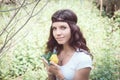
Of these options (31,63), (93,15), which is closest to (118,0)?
(93,15)

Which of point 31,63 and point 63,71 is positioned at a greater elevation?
point 63,71

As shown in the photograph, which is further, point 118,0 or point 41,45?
point 118,0

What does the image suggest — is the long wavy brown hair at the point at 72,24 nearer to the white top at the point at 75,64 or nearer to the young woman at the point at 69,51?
the young woman at the point at 69,51

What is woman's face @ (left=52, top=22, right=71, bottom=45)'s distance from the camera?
92.4 inches

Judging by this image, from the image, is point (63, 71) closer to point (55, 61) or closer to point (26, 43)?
point (55, 61)

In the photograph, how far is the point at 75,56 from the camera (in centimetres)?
238

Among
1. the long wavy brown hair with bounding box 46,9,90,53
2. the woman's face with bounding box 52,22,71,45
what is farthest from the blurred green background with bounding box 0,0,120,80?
the woman's face with bounding box 52,22,71,45

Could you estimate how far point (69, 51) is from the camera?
247 centimetres

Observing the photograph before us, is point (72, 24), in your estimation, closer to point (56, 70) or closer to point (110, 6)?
point (56, 70)

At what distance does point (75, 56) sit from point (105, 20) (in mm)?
8474

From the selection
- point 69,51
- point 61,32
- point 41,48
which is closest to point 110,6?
point 41,48

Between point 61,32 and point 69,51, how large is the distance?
0.20 m

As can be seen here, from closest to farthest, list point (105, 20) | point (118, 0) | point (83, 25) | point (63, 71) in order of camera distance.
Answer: point (63, 71), point (83, 25), point (105, 20), point (118, 0)

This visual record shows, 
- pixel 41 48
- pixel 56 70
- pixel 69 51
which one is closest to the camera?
pixel 56 70
